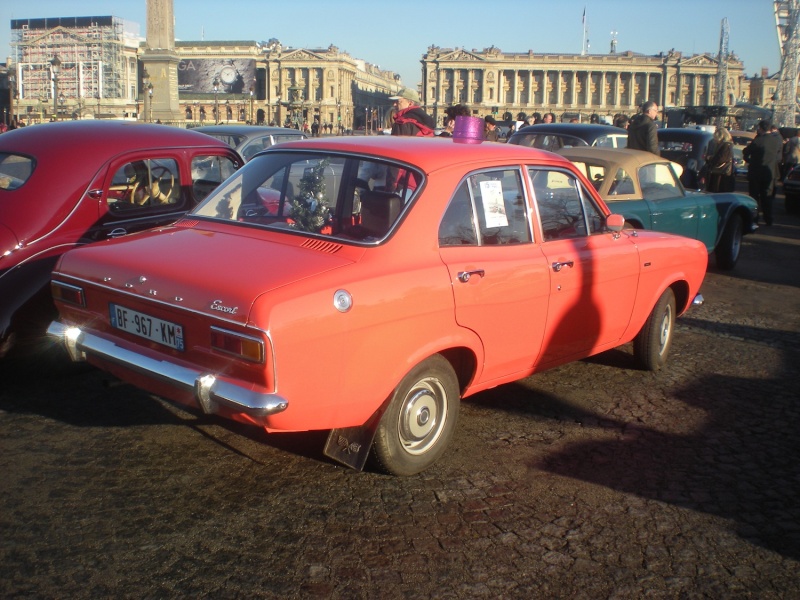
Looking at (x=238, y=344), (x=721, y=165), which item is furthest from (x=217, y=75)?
(x=238, y=344)

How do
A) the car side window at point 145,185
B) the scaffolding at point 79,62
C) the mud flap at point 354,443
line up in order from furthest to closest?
the scaffolding at point 79,62, the car side window at point 145,185, the mud flap at point 354,443

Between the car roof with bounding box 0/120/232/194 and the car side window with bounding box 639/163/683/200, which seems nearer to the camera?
the car roof with bounding box 0/120/232/194

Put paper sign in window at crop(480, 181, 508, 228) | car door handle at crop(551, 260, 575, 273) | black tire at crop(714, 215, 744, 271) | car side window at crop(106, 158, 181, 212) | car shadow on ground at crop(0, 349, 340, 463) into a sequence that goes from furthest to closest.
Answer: black tire at crop(714, 215, 744, 271)
car side window at crop(106, 158, 181, 212)
car door handle at crop(551, 260, 575, 273)
car shadow on ground at crop(0, 349, 340, 463)
paper sign in window at crop(480, 181, 508, 228)

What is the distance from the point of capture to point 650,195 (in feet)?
31.6

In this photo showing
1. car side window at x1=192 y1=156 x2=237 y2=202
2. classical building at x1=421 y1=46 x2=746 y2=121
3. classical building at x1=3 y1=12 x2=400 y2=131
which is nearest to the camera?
car side window at x1=192 y1=156 x2=237 y2=202

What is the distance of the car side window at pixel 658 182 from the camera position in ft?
Answer: 31.6

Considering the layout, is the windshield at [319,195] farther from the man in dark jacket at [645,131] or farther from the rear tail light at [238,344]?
the man in dark jacket at [645,131]

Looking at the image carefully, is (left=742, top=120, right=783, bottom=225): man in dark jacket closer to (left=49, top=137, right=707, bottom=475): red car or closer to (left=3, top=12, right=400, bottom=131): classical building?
(left=49, top=137, right=707, bottom=475): red car

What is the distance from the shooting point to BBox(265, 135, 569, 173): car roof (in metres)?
4.55

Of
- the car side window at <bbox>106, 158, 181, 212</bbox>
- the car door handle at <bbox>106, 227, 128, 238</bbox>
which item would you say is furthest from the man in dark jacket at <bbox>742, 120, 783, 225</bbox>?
the car door handle at <bbox>106, 227, 128, 238</bbox>

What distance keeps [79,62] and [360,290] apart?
121678mm

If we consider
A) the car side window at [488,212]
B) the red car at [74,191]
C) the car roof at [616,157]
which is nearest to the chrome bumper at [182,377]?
the red car at [74,191]

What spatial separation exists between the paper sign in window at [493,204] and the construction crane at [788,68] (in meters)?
66.1

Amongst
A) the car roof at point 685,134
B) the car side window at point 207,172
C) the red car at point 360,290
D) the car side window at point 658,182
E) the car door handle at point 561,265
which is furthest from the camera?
the car roof at point 685,134
